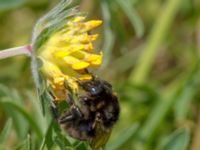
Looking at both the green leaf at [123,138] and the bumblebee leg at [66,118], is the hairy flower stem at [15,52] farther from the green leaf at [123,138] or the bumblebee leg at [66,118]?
the green leaf at [123,138]

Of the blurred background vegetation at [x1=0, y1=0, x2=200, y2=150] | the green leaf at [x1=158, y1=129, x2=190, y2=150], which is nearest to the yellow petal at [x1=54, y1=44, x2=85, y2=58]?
the blurred background vegetation at [x1=0, y1=0, x2=200, y2=150]

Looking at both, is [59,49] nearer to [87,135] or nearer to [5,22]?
[87,135]

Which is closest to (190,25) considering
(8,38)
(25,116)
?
(8,38)

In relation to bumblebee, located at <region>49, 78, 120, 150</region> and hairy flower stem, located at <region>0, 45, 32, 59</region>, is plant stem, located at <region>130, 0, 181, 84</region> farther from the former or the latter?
hairy flower stem, located at <region>0, 45, 32, 59</region>

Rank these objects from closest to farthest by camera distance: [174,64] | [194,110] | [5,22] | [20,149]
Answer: [20,149] → [194,110] → [5,22] → [174,64]

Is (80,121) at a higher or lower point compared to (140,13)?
higher

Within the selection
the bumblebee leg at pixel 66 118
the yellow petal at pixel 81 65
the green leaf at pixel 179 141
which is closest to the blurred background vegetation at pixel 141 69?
the green leaf at pixel 179 141

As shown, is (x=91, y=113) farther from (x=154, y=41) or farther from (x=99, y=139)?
(x=154, y=41)
